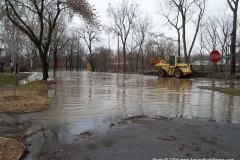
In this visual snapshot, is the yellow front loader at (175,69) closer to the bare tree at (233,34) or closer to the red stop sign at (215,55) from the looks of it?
the bare tree at (233,34)

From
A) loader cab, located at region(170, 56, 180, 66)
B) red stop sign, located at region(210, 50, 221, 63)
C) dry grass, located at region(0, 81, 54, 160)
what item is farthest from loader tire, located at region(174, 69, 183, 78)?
dry grass, located at region(0, 81, 54, 160)

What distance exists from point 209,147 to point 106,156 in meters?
2.13

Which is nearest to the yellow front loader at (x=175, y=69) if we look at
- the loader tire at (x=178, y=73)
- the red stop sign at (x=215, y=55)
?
the loader tire at (x=178, y=73)

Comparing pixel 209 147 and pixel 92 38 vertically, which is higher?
pixel 92 38

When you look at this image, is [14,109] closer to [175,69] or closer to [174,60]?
[175,69]

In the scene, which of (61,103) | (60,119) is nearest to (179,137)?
(60,119)

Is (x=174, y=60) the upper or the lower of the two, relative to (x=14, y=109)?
upper

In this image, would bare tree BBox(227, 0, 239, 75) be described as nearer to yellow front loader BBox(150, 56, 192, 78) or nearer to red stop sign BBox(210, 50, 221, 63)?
yellow front loader BBox(150, 56, 192, 78)

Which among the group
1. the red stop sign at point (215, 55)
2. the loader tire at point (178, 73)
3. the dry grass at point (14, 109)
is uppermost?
the red stop sign at point (215, 55)

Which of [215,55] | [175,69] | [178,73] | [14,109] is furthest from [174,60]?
[14,109]

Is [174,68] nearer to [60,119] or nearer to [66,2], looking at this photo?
[66,2]

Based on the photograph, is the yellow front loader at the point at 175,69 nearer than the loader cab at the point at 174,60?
Yes

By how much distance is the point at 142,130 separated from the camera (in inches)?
224

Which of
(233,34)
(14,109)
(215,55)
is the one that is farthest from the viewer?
(233,34)
